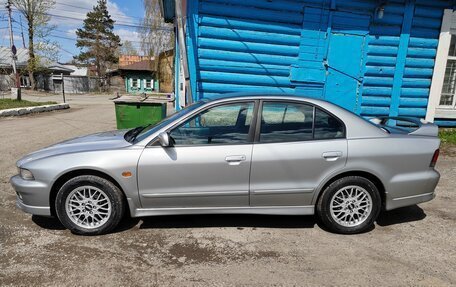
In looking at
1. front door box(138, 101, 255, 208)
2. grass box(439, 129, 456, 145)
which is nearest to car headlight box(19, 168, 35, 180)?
front door box(138, 101, 255, 208)

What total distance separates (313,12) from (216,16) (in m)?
2.17

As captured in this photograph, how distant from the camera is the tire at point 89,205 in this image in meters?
3.45

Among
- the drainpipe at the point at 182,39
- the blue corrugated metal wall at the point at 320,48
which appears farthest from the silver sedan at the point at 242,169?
the blue corrugated metal wall at the point at 320,48

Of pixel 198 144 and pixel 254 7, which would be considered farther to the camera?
pixel 254 7

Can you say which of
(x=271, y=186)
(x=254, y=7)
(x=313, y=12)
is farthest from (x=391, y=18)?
(x=271, y=186)

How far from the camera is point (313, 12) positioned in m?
7.53

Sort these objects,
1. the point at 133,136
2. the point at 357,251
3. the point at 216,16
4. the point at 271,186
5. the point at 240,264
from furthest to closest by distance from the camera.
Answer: the point at 216,16 < the point at 133,136 < the point at 271,186 < the point at 357,251 < the point at 240,264

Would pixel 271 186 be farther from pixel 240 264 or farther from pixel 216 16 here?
pixel 216 16

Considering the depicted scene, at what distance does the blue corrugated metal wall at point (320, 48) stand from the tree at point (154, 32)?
75.6 feet

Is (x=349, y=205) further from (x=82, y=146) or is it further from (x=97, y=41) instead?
(x=97, y=41)

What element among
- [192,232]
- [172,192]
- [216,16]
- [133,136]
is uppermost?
[216,16]

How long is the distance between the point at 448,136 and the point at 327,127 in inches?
256

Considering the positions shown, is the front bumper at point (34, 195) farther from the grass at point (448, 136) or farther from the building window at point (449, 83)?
the building window at point (449, 83)

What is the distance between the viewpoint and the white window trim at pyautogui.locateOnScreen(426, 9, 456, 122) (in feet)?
26.3
